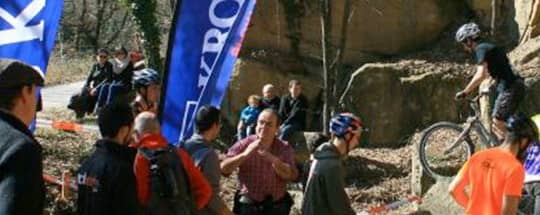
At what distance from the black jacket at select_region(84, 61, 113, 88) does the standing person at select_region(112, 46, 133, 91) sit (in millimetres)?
506

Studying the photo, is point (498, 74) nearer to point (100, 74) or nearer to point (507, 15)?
point (507, 15)

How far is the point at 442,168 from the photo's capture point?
40.8 feet

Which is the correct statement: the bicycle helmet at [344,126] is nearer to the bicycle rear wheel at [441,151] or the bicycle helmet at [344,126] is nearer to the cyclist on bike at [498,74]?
the cyclist on bike at [498,74]

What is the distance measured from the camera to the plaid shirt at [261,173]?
262 inches

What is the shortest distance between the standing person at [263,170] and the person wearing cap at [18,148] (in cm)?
313

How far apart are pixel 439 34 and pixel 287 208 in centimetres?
1269

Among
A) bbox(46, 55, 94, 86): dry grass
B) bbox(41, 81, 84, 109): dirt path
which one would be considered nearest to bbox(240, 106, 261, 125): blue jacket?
bbox(41, 81, 84, 109): dirt path

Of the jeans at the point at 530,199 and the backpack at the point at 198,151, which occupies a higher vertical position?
the backpack at the point at 198,151

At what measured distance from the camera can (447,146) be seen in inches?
484

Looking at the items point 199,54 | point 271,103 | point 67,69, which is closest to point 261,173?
point 199,54

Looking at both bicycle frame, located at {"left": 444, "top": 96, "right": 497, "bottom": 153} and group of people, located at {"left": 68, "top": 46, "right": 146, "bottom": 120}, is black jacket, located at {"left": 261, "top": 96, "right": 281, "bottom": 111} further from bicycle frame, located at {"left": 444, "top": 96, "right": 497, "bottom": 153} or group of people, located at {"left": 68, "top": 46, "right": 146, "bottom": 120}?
bicycle frame, located at {"left": 444, "top": 96, "right": 497, "bottom": 153}

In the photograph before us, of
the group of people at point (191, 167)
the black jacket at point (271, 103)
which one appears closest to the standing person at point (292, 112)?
the black jacket at point (271, 103)

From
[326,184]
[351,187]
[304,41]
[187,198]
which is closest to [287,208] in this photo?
[326,184]

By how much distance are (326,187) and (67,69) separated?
30.0m
